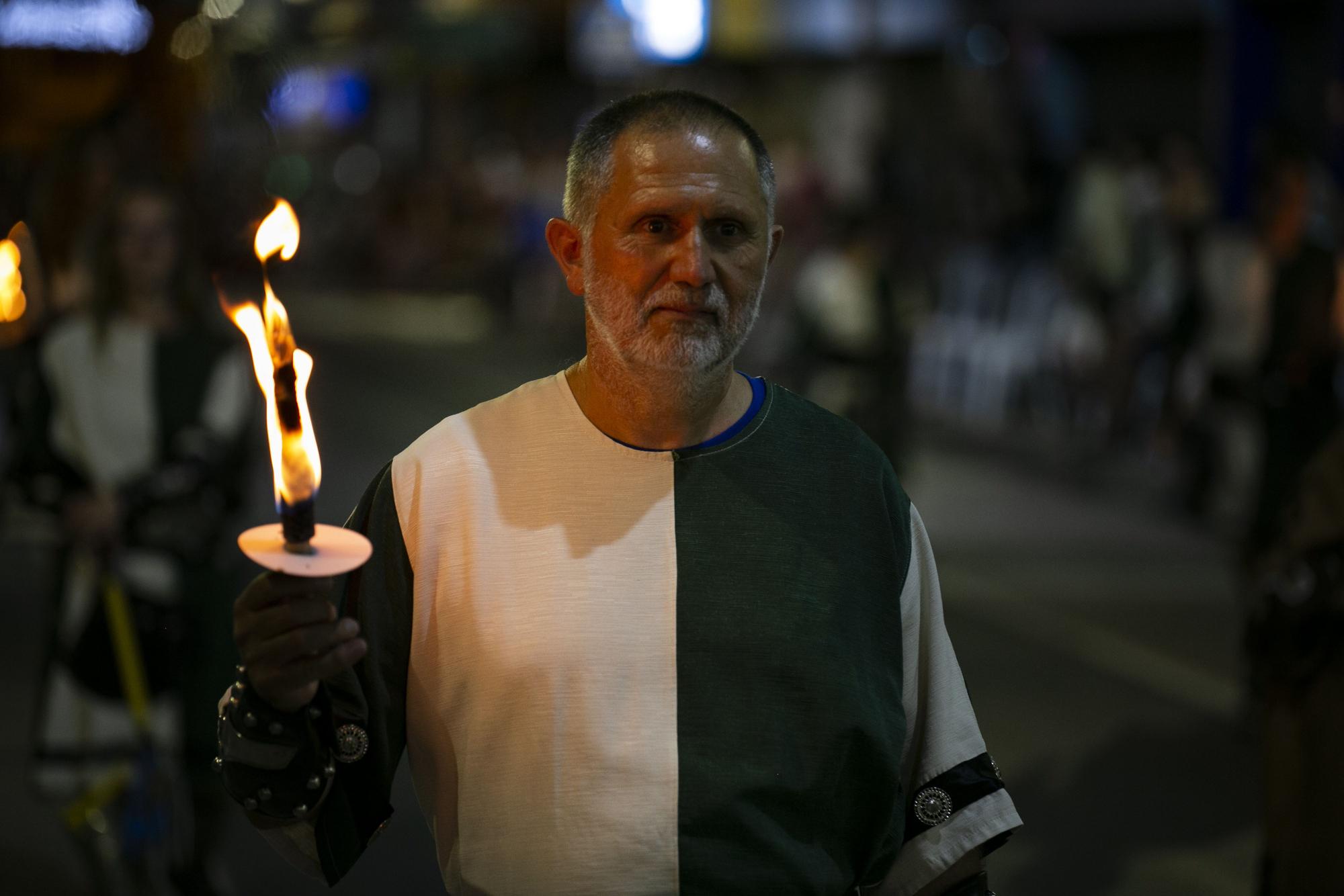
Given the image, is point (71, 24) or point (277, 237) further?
point (71, 24)

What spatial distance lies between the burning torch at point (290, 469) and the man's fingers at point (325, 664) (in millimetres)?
118

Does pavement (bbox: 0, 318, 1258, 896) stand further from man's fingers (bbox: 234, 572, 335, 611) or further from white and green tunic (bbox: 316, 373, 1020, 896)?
man's fingers (bbox: 234, 572, 335, 611)

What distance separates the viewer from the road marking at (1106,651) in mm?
7684

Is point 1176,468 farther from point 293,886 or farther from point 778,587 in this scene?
point 778,587

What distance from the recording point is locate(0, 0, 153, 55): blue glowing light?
8.79 m

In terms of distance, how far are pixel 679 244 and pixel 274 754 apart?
85cm

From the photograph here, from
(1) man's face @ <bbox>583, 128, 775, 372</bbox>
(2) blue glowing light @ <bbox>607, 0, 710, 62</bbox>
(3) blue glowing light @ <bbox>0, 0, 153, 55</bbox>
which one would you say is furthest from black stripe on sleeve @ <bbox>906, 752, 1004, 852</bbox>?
(2) blue glowing light @ <bbox>607, 0, 710, 62</bbox>

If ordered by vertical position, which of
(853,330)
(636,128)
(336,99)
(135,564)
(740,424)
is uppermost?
(636,128)

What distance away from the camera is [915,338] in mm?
13828

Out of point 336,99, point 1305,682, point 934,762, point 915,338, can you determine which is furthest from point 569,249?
point 336,99

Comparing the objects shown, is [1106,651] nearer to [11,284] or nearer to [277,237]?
[11,284]

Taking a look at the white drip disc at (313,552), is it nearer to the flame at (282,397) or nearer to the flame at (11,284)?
the flame at (282,397)

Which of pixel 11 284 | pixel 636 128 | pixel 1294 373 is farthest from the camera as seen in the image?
pixel 1294 373

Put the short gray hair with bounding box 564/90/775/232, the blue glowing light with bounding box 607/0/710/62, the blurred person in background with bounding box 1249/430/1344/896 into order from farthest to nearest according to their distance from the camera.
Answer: the blue glowing light with bounding box 607/0/710/62 → the blurred person in background with bounding box 1249/430/1344/896 → the short gray hair with bounding box 564/90/775/232
